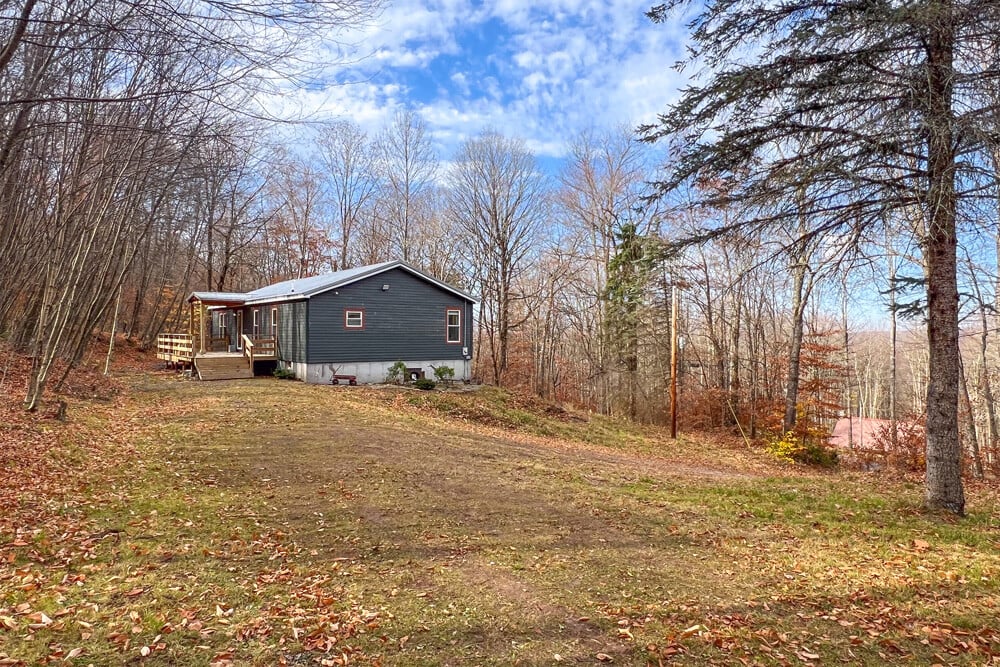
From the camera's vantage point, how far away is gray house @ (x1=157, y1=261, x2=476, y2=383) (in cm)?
1842

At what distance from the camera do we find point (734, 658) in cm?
330

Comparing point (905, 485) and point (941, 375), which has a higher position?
point (941, 375)

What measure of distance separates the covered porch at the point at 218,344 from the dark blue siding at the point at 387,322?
3146 millimetres

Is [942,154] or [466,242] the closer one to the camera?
[942,154]

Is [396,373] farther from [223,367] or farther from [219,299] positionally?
[219,299]

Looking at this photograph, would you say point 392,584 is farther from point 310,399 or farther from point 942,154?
point 310,399

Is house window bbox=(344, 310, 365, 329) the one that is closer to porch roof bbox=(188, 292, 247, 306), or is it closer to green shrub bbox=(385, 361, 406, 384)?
green shrub bbox=(385, 361, 406, 384)

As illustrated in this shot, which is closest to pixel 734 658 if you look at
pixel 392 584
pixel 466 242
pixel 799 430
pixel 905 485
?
pixel 392 584

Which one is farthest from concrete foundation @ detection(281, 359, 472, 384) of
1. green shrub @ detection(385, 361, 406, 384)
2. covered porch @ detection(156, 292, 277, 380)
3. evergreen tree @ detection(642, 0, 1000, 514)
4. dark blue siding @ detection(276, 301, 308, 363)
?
evergreen tree @ detection(642, 0, 1000, 514)

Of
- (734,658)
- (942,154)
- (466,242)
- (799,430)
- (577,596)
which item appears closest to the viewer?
(734,658)

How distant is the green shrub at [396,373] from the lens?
19453mm

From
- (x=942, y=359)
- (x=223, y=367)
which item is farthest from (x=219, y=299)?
(x=942, y=359)

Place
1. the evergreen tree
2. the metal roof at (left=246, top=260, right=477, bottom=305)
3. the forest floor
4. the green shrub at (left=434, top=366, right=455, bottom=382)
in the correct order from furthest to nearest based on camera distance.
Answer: the green shrub at (left=434, top=366, right=455, bottom=382) → the metal roof at (left=246, top=260, right=477, bottom=305) → the evergreen tree → the forest floor

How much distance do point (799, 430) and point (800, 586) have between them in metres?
13.2
